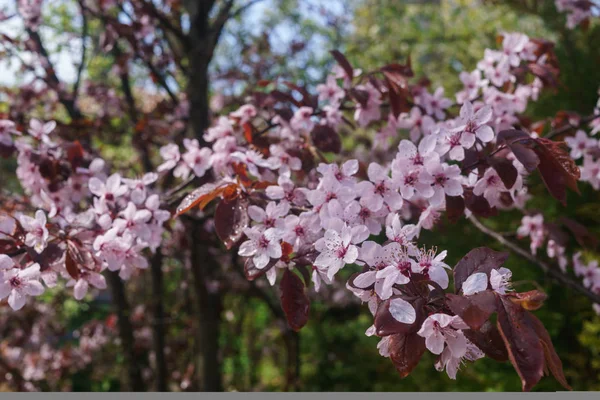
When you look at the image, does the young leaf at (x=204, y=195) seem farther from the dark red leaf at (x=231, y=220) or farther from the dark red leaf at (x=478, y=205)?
the dark red leaf at (x=478, y=205)

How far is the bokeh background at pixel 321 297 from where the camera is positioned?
12.9 ft

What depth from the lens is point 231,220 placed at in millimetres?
1231

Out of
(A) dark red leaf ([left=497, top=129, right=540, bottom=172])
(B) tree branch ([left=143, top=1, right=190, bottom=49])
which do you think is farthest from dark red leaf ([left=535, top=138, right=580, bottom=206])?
(B) tree branch ([left=143, top=1, right=190, bottom=49])

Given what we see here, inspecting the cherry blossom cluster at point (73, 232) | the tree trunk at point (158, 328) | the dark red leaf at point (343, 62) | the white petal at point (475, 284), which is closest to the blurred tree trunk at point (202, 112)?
the tree trunk at point (158, 328)

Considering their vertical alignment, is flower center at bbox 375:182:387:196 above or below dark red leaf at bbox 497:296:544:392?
above

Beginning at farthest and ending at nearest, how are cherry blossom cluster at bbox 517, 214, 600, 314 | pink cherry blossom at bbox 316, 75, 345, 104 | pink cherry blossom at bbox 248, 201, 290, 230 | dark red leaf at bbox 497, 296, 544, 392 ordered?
cherry blossom cluster at bbox 517, 214, 600, 314, pink cherry blossom at bbox 316, 75, 345, 104, pink cherry blossom at bbox 248, 201, 290, 230, dark red leaf at bbox 497, 296, 544, 392

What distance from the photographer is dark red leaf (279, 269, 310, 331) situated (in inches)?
42.5

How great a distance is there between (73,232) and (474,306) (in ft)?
3.16

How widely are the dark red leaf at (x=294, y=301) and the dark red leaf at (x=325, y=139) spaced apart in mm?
719

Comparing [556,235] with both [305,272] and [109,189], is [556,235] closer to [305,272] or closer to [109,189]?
[305,272]

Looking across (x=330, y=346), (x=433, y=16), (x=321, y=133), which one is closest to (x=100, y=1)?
(x=321, y=133)

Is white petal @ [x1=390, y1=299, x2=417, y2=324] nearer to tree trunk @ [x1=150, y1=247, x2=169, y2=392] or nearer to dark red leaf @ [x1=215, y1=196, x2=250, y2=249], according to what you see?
dark red leaf @ [x1=215, y1=196, x2=250, y2=249]

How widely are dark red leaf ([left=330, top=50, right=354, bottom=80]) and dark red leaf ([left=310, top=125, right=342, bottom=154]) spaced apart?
20cm

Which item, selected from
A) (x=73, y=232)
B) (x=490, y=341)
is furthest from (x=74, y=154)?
(x=490, y=341)
